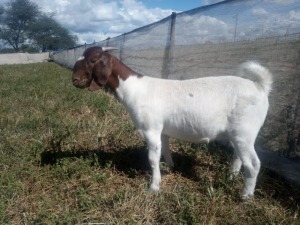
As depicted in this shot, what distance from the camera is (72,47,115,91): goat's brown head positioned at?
3.79 m

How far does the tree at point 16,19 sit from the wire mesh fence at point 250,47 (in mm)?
62449

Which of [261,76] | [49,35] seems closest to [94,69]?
[261,76]

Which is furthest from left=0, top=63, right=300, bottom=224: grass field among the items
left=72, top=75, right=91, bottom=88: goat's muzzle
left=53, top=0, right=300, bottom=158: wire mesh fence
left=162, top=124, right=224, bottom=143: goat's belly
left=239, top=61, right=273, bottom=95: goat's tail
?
left=239, top=61, right=273, bottom=95: goat's tail

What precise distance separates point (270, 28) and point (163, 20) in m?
2.77

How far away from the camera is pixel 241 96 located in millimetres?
3328

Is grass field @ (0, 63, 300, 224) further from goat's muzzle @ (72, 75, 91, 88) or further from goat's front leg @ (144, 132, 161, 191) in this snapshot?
goat's muzzle @ (72, 75, 91, 88)

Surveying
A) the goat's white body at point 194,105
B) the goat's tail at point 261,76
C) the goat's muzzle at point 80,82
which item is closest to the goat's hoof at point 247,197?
the goat's white body at point 194,105

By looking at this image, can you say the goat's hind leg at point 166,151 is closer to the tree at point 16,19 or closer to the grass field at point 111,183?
the grass field at point 111,183

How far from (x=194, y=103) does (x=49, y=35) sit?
211ft

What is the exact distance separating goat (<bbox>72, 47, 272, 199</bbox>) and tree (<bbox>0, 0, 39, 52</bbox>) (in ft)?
212

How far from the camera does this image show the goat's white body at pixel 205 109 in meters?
3.33

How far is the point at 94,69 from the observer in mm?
3811

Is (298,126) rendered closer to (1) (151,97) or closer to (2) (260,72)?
(2) (260,72)

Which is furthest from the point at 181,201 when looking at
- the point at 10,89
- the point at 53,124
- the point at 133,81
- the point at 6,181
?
the point at 10,89
